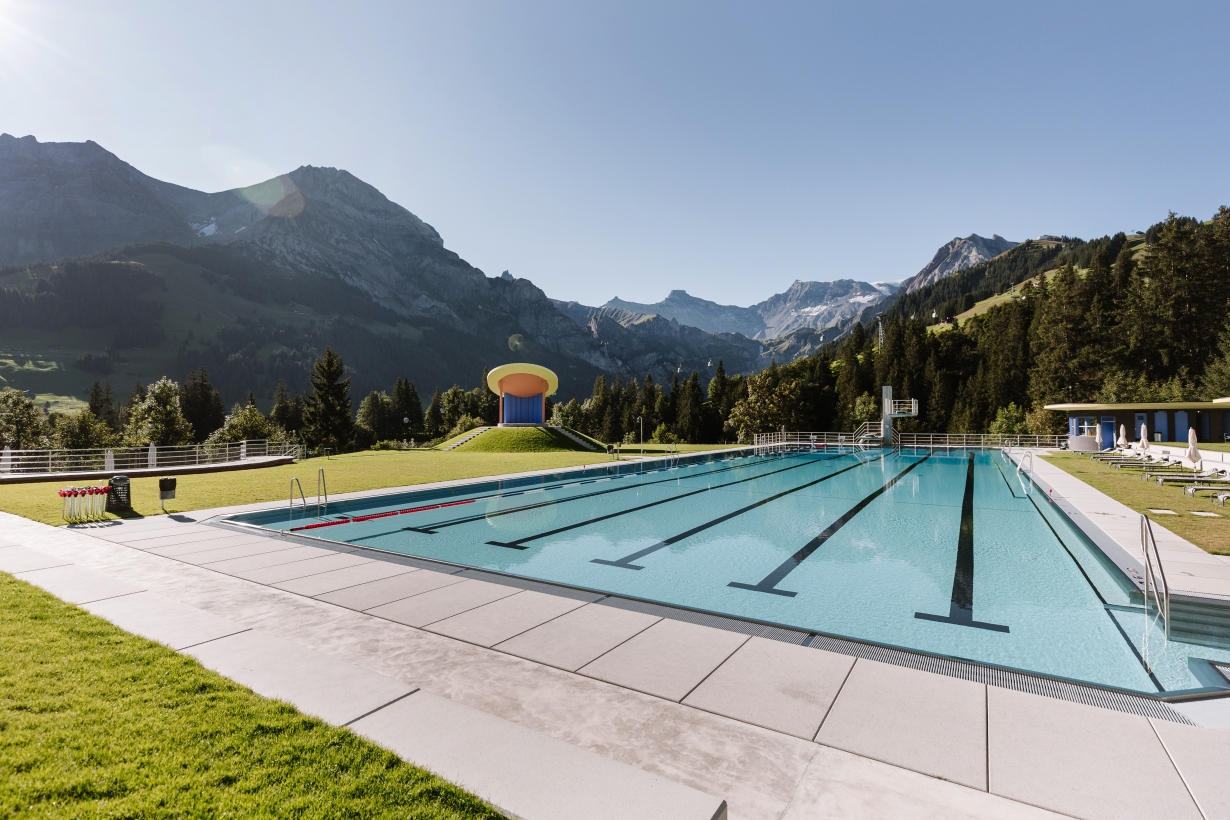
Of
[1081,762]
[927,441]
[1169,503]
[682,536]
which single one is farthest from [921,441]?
[1081,762]

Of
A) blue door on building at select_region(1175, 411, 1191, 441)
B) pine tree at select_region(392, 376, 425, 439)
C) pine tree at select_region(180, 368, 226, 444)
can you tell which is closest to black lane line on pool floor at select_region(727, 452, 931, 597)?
blue door on building at select_region(1175, 411, 1191, 441)

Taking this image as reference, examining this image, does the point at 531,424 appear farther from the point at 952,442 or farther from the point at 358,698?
the point at 358,698

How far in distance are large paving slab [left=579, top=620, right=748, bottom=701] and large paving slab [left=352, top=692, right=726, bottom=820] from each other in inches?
36.3

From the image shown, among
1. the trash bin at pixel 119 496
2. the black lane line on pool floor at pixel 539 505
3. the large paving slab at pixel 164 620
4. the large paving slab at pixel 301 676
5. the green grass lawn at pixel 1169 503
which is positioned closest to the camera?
the large paving slab at pixel 301 676

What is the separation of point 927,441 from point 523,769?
1931 inches

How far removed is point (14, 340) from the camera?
12825cm

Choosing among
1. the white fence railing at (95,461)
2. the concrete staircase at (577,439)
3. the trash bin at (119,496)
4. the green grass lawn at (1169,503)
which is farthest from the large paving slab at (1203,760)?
the concrete staircase at (577,439)

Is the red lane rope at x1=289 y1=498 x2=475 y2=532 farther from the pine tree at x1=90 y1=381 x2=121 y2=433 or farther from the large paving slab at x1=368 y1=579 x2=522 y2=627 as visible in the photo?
the pine tree at x1=90 y1=381 x2=121 y2=433

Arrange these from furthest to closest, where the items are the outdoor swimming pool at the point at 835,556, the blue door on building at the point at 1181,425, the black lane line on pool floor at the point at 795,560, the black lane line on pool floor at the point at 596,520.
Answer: the blue door on building at the point at 1181,425, the black lane line on pool floor at the point at 596,520, the black lane line on pool floor at the point at 795,560, the outdoor swimming pool at the point at 835,556

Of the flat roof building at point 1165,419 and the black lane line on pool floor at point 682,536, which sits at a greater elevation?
the flat roof building at point 1165,419

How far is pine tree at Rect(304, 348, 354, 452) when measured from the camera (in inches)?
1768

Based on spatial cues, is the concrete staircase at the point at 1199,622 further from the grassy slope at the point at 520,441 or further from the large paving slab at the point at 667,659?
the grassy slope at the point at 520,441

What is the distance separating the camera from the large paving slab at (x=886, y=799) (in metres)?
2.37

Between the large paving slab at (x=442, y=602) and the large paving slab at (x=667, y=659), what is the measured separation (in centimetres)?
187
